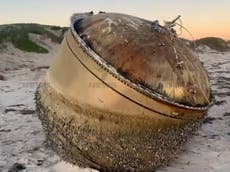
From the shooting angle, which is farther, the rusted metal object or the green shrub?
the green shrub

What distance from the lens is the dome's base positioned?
5.04m

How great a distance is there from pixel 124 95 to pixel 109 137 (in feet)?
1.65

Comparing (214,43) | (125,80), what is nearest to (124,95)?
(125,80)

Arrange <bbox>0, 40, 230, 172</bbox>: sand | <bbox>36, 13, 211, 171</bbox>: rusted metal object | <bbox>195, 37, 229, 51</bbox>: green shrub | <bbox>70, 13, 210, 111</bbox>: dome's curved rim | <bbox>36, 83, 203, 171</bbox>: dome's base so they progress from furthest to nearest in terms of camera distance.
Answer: <bbox>195, 37, 229, 51</bbox>: green shrub, <bbox>0, 40, 230, 172</bbox>: sand, <bbox>36, 83, 203, 171</bbox>: dome's base, <bbox>36, 13, 211, 171</bbox>: rusted metal object, <bbox>70, 13, 210, 111</bbox>: dome's curved rim

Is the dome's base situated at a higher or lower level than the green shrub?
higher

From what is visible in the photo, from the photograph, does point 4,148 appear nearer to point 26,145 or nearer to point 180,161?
point 26,145

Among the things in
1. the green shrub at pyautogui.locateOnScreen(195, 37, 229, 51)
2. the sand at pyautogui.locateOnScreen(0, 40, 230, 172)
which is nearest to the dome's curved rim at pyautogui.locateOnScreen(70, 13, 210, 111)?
the sand at pyautogui.locateOnScreen(0, 40, 230, 172)

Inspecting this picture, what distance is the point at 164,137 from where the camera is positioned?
204 inches

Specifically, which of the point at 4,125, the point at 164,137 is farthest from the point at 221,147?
the point at 4,125

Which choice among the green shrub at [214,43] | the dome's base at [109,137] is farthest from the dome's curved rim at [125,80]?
the green shrub at [214,43]

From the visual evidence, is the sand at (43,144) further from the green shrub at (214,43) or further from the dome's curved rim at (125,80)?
the green shrub at (214,43)

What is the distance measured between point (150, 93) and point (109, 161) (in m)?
0.93

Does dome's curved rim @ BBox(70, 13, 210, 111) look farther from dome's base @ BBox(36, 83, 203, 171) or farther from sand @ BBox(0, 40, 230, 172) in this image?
sand @ BBox(0, 40, 230, 172)

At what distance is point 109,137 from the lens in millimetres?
5086
